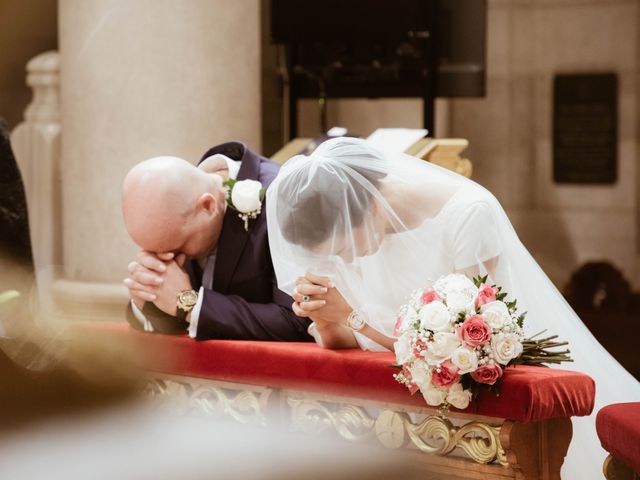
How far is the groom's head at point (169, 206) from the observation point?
3080 millimetres

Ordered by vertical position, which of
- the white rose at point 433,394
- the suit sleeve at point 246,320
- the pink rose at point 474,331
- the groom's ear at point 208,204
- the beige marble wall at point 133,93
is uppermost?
the beige marble wall at point 133,93

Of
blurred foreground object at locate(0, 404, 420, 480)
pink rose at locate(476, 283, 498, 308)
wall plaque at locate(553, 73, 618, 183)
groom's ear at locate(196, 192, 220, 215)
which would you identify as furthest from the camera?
wall plaque at locate(553, 73, 618, 183)

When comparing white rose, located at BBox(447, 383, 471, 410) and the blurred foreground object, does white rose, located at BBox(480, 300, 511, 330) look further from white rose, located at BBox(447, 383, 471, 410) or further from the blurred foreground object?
the blurred foreground object

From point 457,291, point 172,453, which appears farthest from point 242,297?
point 457,291

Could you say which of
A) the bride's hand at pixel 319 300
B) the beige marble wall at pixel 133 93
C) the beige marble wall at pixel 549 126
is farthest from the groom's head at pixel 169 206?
the beige marble wall at pixel 549 126

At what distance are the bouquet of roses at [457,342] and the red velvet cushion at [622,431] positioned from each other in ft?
0.69

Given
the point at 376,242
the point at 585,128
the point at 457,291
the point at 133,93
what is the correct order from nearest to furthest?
the point at 457,291 → the point at 376,242 → the point at 133,93 → the point at 585,128

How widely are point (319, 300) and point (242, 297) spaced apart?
52 cm

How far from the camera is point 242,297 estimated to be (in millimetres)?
3350

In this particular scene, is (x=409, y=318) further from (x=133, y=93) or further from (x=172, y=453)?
(x=133, y=93)

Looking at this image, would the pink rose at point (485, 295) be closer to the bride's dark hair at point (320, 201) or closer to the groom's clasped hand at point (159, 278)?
the bride's dark hair at point (320, 201)

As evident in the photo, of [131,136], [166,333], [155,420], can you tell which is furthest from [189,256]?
[131,136]

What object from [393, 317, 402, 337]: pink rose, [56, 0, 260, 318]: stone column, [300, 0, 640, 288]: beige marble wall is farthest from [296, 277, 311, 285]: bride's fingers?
[300, 0, 640, 288]: beige marble wall

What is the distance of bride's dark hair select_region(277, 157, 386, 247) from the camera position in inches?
110
